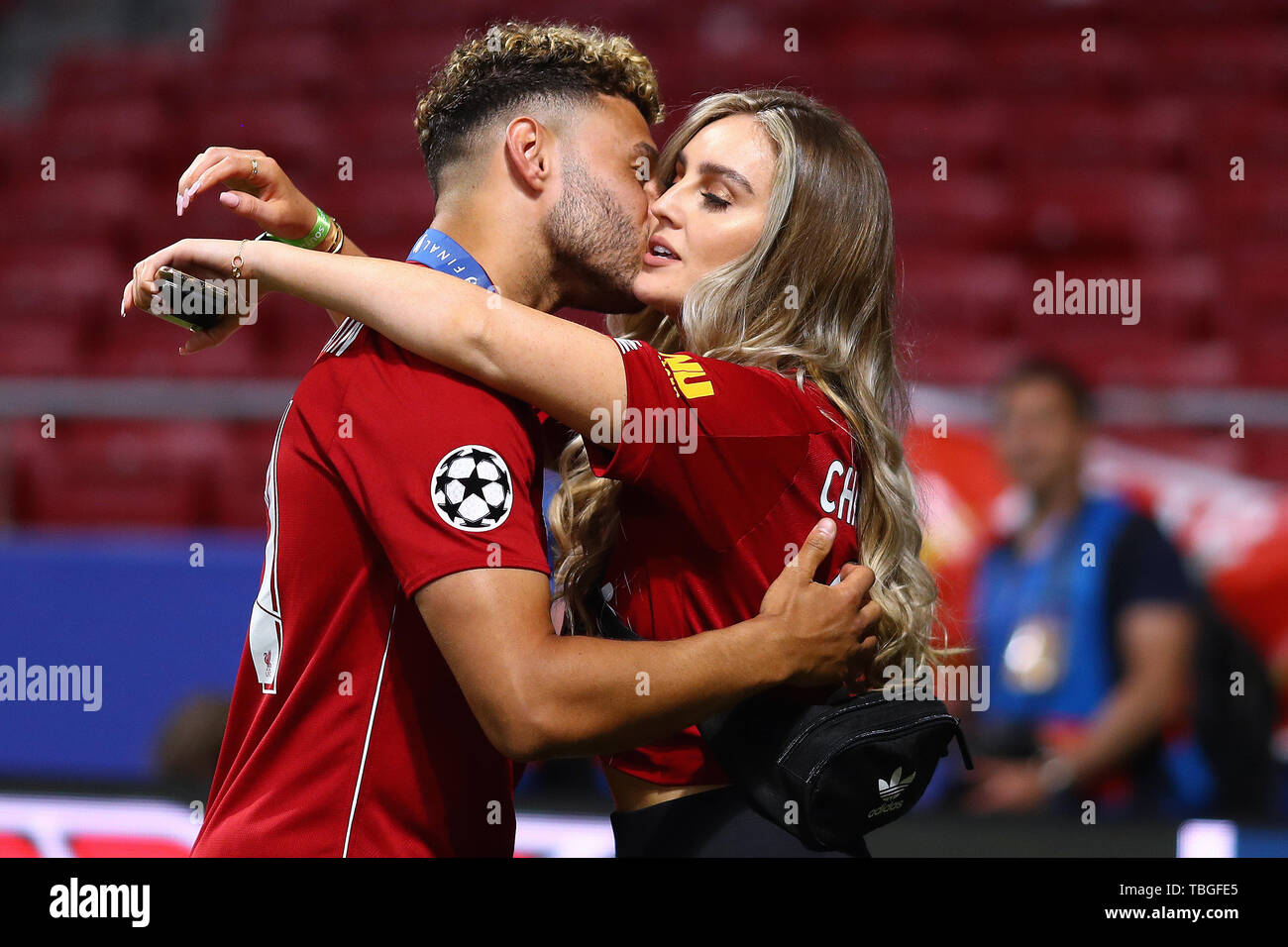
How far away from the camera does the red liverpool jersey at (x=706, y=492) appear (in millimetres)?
1769

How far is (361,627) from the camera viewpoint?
1808 mm

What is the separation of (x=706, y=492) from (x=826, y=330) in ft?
1.54

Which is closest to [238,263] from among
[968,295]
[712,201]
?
[712,201]

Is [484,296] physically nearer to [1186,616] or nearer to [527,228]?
[527,228]

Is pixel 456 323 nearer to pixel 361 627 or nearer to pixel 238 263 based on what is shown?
pixel 238 263

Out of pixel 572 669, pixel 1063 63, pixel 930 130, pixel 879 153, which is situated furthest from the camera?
pixel 1063 63

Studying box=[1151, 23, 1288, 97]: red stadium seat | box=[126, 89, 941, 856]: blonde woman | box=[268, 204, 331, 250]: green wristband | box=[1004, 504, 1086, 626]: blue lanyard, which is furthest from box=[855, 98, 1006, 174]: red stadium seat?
box=[268, 204, 331, 250]: green wristband

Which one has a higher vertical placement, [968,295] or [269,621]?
[968,295]

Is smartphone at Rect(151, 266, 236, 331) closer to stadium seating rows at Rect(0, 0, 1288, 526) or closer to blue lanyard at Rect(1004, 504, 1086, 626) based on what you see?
blue lanyard at Rect(1004, 504, 1086, 626)

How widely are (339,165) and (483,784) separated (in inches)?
224

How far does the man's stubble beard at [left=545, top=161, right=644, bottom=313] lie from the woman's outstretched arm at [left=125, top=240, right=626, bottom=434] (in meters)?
0.33

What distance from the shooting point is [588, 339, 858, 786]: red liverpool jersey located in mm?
1769

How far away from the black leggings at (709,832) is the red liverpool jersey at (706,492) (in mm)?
36
